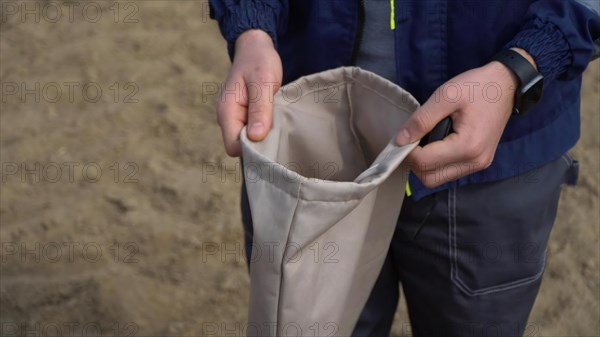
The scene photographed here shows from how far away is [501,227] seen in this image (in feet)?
3.52

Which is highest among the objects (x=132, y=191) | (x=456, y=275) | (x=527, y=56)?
(x=527, y=56)

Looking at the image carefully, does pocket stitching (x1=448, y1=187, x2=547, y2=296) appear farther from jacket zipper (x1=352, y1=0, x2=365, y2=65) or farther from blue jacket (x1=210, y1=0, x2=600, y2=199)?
jacket zipper (x1=352, y1=0, x2=365, y2=65)

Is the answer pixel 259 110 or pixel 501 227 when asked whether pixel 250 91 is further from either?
pixel 501 227

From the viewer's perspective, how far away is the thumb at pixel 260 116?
2.84ft

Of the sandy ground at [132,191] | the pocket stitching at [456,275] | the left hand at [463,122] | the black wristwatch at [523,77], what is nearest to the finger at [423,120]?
the left hand at [463,122]

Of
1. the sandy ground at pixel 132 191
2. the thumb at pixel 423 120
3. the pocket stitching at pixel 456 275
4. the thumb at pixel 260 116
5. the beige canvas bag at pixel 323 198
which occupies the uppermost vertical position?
the thumb at pixel 423 120

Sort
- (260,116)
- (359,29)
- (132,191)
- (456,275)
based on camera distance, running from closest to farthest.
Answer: (260,116)
(359,29)
(456,275)
(132,191)

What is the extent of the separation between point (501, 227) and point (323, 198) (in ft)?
1.35

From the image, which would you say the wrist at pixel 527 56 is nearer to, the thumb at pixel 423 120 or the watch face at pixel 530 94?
the watch face at pixel 530 94

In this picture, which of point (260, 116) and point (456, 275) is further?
point (456, 275)

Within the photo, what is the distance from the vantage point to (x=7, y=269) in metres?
2.03

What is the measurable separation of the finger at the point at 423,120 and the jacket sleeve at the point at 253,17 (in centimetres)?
27

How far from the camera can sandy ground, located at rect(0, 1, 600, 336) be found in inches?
78.0

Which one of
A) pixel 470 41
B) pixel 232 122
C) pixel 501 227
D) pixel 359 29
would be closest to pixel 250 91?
pixel 232 122
